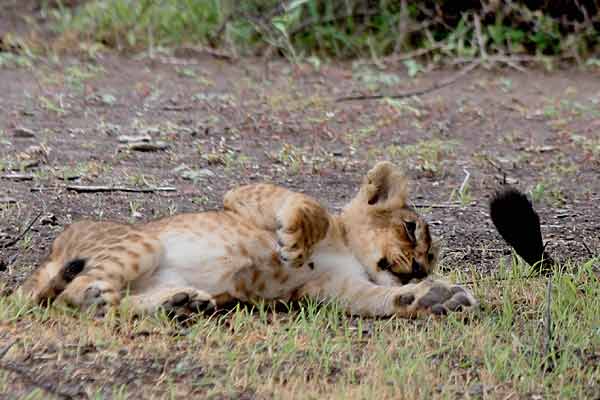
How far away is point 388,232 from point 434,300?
1.60 feet

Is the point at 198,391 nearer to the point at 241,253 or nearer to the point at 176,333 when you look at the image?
the point at 176,333

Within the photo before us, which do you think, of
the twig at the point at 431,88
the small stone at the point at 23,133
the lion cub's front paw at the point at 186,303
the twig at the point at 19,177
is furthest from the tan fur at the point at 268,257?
the twig at the point at 431,88

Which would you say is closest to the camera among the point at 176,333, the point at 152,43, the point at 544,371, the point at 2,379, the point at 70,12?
the point at 2,379

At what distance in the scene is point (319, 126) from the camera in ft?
30.6

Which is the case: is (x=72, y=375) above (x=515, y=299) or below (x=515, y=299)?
above

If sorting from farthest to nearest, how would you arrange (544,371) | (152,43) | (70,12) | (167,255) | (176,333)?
(70,12)
(152,43)
(167,255)
(176,333)
(544,371)

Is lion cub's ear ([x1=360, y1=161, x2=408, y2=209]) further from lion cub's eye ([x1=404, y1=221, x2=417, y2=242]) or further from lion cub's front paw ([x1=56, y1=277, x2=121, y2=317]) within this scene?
lion cub's front paw ([x1=56, y1=277, x2=121, y2=317])

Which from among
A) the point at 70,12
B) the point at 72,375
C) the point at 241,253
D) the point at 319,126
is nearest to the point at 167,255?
the point at 241,253

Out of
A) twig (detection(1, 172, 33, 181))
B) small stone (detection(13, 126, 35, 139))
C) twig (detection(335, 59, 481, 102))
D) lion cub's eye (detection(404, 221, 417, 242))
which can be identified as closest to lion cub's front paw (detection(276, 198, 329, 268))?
lion cub's eye (detection(404, 221, 417, 242))

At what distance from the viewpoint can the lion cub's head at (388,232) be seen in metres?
5.30

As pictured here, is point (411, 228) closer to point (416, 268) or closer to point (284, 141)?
point (416, 268)

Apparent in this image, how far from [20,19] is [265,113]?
426cm

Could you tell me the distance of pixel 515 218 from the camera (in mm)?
5344

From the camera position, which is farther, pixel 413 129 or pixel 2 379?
pixel 413 129
